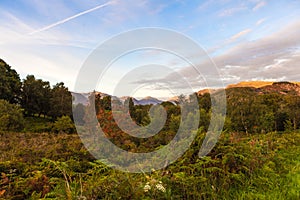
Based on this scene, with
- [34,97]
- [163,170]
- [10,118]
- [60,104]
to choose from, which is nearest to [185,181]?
[163,170]

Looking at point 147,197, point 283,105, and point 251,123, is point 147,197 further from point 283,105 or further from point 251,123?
point 283,105

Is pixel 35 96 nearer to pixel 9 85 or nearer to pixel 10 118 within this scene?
pixel 9 85

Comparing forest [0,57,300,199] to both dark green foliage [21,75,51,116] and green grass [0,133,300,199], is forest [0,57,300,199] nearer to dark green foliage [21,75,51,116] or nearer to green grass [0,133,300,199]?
green grass [0,133,300,199]

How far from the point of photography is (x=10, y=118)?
21156 millimetres

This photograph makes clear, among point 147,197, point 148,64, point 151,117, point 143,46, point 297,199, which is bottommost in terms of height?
point 297,199

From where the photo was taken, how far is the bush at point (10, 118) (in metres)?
19.4

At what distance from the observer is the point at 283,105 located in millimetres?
16359

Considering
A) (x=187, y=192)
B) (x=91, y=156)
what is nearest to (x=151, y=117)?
(x=91, y=156)

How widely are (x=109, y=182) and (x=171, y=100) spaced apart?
4.91 metres

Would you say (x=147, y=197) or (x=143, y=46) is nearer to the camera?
(x=147, y=197)

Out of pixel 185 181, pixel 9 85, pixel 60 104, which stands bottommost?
pixel 185 181

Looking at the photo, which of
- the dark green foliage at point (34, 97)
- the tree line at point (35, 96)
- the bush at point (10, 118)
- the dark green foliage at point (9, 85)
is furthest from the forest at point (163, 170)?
the dark green foliage at point (34, 97)

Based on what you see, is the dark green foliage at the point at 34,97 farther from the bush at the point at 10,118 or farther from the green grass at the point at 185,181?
the green grass at the point at 185,181

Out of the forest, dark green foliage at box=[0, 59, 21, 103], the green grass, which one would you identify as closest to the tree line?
dark green foliage at box=[0, 59, 21, 103]
